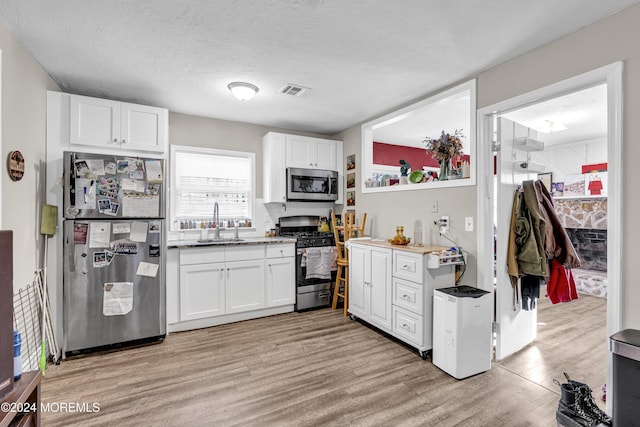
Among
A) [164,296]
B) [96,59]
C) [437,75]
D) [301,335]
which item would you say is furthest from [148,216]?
[437,75]

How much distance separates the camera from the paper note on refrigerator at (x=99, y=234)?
269 centimetres

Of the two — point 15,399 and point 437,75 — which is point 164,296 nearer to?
point 15,399

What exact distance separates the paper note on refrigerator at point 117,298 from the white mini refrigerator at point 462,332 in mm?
2755

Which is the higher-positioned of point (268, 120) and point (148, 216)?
point (268, 120)

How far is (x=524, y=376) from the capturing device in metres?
2.37

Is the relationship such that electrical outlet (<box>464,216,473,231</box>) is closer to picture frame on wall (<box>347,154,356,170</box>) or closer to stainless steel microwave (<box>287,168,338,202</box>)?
picture frame on wall (<box>347,154,356,170</box>)

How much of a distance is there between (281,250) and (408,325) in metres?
1.74

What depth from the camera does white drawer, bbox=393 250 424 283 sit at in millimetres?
2648

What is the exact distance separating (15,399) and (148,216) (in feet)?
6.31

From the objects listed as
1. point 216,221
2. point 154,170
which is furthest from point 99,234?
point 216,221

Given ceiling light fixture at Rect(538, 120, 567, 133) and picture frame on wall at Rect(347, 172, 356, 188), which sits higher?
ceiling light fixture at Rect(538, 120, 567, 133)

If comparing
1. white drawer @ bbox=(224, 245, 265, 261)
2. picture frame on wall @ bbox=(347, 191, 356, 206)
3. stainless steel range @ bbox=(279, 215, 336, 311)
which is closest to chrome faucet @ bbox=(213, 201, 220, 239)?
white drawer @ bbox=(224, 245, 265, 261)

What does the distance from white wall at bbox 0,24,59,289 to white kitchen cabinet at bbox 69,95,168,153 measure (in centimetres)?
24

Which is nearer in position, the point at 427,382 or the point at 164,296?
the point at 427,382
